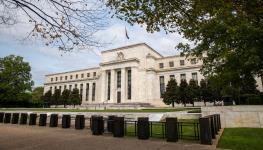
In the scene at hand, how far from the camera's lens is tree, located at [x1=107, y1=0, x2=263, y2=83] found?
844 cm

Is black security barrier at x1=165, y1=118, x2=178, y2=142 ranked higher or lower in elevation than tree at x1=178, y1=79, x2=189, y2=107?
lower

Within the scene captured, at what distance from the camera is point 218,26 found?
15.9 m

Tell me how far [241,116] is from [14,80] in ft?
191

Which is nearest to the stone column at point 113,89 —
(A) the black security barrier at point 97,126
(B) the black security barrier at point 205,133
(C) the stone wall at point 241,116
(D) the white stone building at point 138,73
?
(D) the white stone building at point 138,73

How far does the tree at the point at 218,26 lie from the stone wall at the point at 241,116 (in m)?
3.11

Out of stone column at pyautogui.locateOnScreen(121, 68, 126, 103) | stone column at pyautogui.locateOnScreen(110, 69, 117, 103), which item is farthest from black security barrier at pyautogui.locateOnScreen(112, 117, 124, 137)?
stone column at pyautogui.locateOnScreen(110, 69, 117, 103)

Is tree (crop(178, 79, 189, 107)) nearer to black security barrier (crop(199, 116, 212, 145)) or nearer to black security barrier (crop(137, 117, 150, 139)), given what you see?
black security barrier (crop(137, 117, 150, 139))

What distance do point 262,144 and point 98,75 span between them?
6908 centimetres

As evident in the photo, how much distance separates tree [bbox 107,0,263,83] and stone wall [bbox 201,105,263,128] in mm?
3105

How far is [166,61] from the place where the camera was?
66.0 m

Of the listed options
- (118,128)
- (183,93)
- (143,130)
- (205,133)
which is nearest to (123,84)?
Answer: (183,93)

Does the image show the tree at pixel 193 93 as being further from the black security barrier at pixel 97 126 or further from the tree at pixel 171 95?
the black security barrier at pixel 97 126

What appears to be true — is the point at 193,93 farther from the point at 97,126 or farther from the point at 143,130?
the point at 143,130

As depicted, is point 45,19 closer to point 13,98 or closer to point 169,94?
point 169,94
